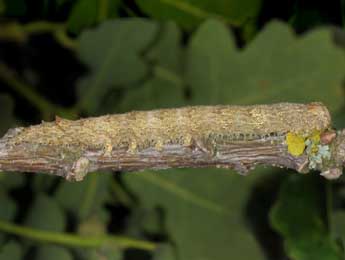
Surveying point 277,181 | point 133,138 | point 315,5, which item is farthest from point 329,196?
point 133,138

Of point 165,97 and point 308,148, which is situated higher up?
point 165,97

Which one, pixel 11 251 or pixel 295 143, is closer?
pixel 295 143

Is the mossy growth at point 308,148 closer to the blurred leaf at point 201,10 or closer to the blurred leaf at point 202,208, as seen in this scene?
the blurred leaf at point 201,10

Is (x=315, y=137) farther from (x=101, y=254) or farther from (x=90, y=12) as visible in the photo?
(x=101, y=254)

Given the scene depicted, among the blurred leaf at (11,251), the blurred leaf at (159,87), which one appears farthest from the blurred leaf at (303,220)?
the blurred leaf at (11,251)

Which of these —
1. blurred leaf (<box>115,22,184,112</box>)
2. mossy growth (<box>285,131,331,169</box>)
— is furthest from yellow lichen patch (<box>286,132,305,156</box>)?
blurred leaf (<box>115,22,184,112</box>)

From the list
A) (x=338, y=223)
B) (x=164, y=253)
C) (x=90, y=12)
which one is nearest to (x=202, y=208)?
(x=164, y=253)

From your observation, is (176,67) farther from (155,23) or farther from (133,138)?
(133,138)
